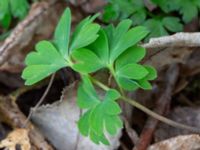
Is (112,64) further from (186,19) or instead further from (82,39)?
(186,19)

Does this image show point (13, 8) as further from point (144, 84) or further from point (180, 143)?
point (180, 143)

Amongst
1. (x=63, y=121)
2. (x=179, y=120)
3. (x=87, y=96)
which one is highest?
(x=87, y=96)

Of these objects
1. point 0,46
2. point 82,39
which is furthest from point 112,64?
point 0,46

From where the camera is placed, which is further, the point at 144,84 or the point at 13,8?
the point at 13,8

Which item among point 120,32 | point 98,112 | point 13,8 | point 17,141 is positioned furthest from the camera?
point 13,8

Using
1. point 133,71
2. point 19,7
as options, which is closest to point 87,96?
point 133,71

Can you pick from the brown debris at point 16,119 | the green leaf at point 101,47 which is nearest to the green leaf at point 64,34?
the green leaf at point 101,47

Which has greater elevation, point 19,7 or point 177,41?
point 19,7
